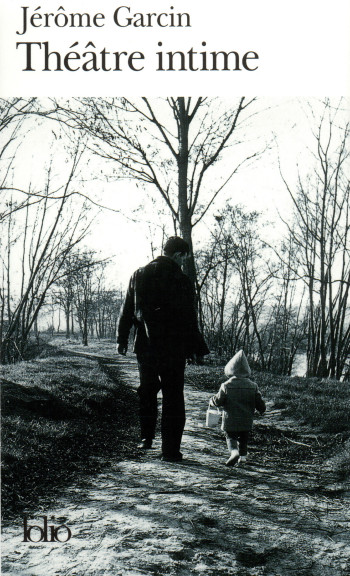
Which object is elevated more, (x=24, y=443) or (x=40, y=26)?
(x=40, y=26)

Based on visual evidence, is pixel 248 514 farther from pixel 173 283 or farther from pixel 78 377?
pixel 78 377

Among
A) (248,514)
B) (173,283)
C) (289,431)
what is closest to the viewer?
(248,514)

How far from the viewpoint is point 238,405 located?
4602 mm

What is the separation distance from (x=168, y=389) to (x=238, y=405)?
0.84 m

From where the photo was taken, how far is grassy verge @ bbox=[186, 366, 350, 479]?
4836mm

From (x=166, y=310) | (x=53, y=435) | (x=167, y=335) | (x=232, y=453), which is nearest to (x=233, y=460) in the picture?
(x=232, y=453)

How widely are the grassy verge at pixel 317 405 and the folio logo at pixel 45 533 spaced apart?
7.86 ft

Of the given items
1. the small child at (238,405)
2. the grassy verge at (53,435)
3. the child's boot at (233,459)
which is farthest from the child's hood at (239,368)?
the grassy verge at (53,435)

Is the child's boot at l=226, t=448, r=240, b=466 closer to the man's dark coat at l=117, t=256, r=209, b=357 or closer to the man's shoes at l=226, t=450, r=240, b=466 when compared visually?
the man's shoes at l=226, t=450, r=240, b=466

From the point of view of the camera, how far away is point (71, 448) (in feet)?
15.3

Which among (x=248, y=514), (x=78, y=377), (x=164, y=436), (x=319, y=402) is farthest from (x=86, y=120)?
(x=248, y=514)

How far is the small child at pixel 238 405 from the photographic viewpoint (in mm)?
4504

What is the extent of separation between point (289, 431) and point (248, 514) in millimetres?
2978

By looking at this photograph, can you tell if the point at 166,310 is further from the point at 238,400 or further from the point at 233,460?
the point at 233,460
